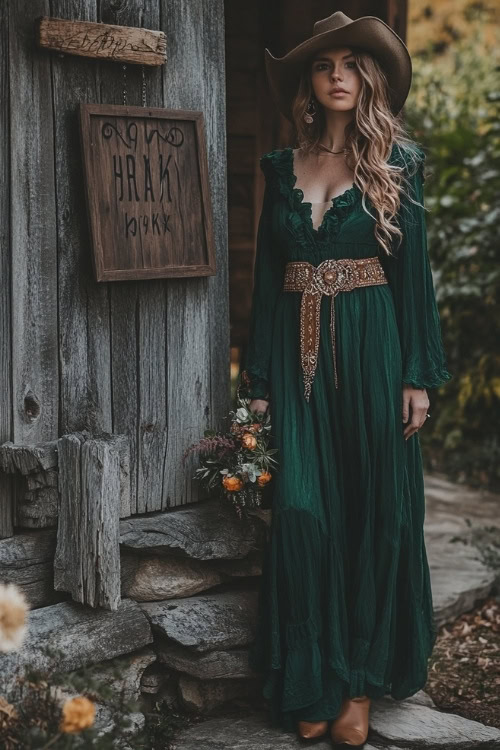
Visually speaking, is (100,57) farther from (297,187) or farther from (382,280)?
(382,280)

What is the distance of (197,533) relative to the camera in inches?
147

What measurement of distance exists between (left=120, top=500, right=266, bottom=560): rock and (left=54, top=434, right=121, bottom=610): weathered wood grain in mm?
184

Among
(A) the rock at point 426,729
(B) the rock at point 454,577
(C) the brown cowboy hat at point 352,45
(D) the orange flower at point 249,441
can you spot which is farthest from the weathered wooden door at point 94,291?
(B) the rock at point 454,577

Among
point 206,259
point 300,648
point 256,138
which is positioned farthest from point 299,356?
point 256,138

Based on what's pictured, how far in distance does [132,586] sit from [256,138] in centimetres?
269

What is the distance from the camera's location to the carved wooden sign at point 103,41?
3236 millimetres

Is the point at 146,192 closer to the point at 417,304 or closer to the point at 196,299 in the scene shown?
the point at 196,299

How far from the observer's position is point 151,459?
371 centimetres

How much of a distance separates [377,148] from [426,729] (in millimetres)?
2022

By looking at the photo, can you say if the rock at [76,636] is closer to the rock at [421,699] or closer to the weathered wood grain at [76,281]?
the weathered wood grain at [76,281]

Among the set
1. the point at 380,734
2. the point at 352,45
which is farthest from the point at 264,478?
the point at 352,45

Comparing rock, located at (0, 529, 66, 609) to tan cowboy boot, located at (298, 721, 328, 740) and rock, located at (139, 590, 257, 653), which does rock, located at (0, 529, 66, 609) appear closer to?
Answer: rock, located at (139, 590, 257, 653)

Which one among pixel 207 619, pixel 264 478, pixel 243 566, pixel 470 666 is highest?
pixel 264 478

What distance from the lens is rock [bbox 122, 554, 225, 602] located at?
12.0ft
